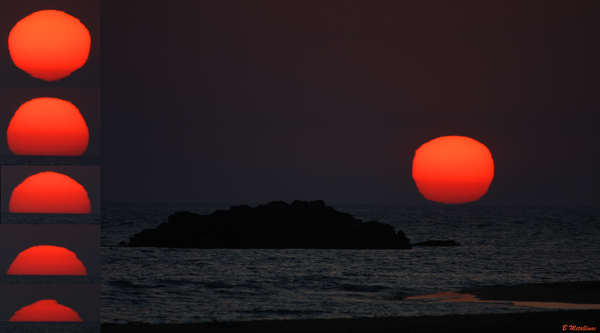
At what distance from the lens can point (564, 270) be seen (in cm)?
4534

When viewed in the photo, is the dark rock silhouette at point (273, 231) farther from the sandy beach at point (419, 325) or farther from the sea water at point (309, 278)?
the sandy beach at point (419, 325)

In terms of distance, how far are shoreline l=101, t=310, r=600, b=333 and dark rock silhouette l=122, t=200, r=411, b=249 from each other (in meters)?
39.6

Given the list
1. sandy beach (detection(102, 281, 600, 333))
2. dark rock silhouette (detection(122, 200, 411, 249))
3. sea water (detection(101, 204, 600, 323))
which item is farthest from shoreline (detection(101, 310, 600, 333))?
dark rock silhouette (detection(122, 200, 411, 249))

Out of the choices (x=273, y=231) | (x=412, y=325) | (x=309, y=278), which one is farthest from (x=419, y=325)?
(x=273, y=231)

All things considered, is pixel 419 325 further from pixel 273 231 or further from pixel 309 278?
pixel 273 231

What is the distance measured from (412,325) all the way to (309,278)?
748 inches

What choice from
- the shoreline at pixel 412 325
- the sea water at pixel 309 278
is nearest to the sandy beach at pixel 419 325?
the shoreline at pixel 412 325

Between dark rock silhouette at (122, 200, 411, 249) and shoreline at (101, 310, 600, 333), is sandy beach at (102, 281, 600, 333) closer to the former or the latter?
shoreline at (101, 310, 600, 333)

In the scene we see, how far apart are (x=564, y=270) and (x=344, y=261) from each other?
1724 centimetres

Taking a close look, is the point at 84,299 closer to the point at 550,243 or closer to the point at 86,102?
the point at 86,102

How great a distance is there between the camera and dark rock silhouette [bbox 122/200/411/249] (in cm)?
6062

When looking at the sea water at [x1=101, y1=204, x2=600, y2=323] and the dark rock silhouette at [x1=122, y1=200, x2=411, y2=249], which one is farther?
the dark rock silhouette at [x1=122, y1=200, x2=411, y2=249]

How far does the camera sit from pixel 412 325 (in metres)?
19.2

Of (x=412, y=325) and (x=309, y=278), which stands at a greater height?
(x=412, y=325)
